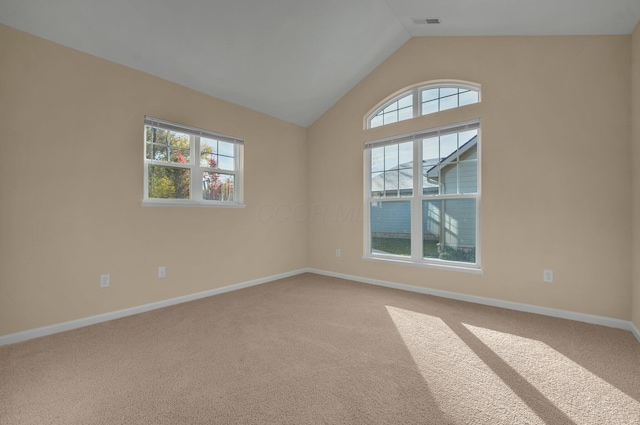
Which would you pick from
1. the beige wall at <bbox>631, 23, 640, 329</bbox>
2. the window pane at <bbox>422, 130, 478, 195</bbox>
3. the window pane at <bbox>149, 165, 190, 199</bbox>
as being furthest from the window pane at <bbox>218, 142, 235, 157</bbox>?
the beige wall at <bbox>631, 23, 640, 329</bbox>

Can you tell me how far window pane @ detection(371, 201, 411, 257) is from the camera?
3.86 metres

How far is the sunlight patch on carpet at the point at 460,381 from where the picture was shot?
1.44 metres

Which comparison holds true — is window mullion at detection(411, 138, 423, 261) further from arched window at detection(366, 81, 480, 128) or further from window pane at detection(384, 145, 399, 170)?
arched window at detection(366, 81, 480, 128)

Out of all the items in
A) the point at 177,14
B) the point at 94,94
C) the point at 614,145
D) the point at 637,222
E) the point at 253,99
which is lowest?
the point at 637,222

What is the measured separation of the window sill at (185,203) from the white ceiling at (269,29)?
1351mm

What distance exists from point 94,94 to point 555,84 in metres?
4.42

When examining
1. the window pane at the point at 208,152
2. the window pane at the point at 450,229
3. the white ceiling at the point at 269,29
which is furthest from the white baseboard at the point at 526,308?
the window pane at the point at 208,152

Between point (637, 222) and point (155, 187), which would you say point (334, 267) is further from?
point (637, 222)

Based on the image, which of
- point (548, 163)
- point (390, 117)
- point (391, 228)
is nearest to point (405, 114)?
point (390, 117)

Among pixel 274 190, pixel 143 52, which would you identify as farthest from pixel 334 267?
pixel 143 52

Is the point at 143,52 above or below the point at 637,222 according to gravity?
above

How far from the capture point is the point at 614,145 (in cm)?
252

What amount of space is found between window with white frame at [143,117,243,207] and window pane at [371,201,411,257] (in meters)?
1.98

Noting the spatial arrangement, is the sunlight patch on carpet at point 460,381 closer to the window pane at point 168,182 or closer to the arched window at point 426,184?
the arched window at point 426,184
